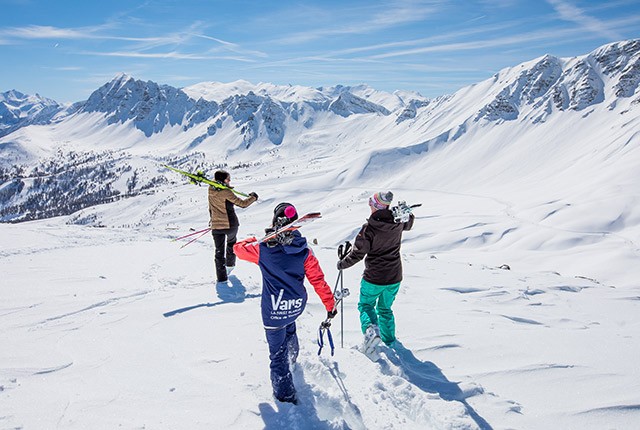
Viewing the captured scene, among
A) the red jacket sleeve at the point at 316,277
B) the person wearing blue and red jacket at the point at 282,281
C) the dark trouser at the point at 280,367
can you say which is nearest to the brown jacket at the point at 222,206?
the person wearing blue and red jacket at the point at 282,281

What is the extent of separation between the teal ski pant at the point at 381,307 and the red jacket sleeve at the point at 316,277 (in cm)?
128

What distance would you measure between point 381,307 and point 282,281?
7.15ft

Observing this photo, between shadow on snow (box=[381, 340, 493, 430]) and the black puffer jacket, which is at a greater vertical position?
the black puffer jacket

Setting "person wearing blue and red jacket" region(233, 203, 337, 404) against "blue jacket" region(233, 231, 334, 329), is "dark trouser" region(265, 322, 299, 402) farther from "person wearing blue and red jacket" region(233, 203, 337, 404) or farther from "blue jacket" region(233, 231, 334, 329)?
"blue jacket" region(233, 231, 334, 329)

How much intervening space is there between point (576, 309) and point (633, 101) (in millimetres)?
113918

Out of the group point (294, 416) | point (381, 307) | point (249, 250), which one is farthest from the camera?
point (381, 307)

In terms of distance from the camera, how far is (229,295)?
796 centimetres

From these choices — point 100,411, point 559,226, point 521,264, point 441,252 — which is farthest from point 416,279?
point 559,226

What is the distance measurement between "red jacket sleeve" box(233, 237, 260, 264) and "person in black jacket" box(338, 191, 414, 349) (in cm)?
159

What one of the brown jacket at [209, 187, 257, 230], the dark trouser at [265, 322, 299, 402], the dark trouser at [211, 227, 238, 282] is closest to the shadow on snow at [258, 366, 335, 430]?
the dark trouser at [265, 322, 299, 402]

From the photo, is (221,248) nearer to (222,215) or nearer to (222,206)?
(222,215)

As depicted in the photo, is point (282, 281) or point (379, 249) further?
point (379, 249)

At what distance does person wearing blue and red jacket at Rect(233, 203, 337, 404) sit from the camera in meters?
4.29

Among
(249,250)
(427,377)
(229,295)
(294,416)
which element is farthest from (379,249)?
(229,295)
